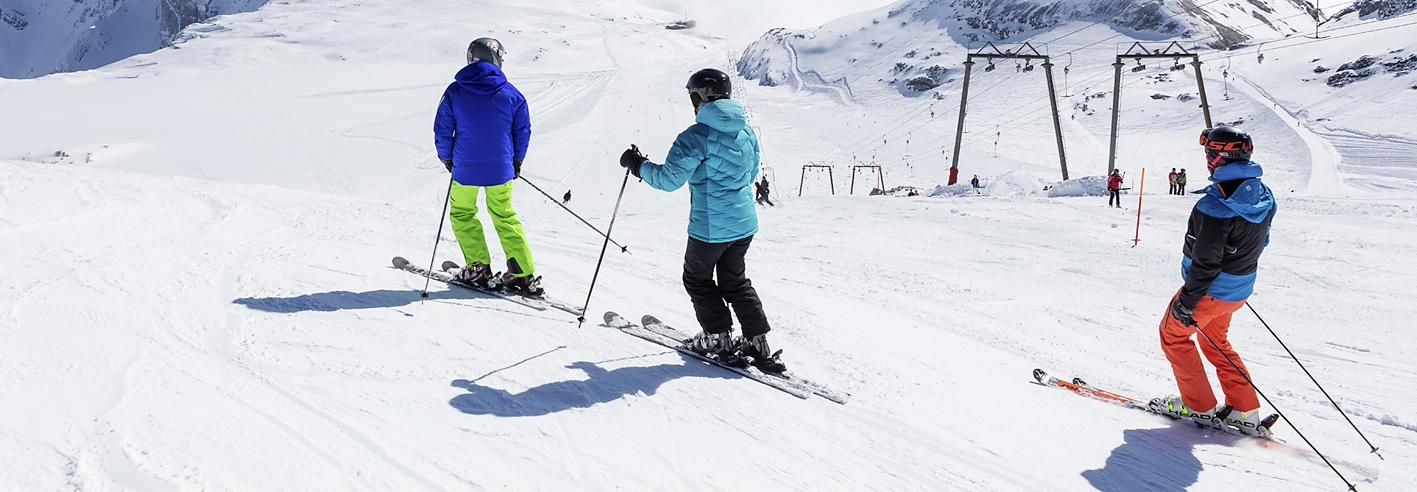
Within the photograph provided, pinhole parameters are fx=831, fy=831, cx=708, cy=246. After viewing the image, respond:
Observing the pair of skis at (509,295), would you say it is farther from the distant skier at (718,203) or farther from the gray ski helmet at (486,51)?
the gray ski helmet at (486,51)

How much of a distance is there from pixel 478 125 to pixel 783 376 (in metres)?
2.75

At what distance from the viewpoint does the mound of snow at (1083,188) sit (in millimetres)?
Result: 21953

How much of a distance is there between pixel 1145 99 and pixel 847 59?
28936mm

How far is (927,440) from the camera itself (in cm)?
408

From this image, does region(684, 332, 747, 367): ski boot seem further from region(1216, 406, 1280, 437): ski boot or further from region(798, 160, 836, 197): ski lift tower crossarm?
region(798, 160, 836, 197): ski lift tower crossarm

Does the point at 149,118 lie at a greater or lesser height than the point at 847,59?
lesser

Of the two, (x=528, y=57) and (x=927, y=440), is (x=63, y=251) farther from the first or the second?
(x=528, y=57)

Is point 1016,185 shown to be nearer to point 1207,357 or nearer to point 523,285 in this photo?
point 1207,357

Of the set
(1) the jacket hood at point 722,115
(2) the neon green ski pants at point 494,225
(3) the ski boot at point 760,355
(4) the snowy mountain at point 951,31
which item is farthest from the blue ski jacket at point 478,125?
(4) the snowy mountain at point 951,31

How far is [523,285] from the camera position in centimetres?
605

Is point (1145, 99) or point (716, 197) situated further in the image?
point (1145, 99)

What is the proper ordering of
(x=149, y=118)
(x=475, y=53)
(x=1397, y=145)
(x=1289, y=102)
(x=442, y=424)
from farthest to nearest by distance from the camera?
(x=1289, y=102), (x=149, y=118), (x=1397, y=145), (x=475, y=53), (x=442, y=424)

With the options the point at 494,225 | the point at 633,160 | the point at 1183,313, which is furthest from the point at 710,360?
the point at 1183,313

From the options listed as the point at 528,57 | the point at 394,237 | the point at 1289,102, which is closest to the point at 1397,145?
the point at 1289,102
